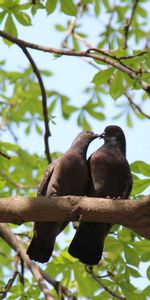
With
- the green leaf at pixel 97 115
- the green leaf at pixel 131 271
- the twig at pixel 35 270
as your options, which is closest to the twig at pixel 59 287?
the twig at pixel 35 270

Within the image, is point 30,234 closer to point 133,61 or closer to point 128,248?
point 128,248

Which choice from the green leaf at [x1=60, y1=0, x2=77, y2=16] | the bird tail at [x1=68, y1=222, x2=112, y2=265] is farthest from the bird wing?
the green leaf at [x1=60, y1=0, x2=77, y2=16]

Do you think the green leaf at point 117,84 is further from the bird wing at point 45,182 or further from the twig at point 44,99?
the bird wing at point 45,182

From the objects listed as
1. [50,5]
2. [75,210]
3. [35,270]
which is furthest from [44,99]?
[75,210]

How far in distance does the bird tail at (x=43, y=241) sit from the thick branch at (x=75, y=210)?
1002 mm

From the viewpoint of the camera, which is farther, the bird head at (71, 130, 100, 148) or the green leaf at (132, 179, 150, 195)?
the bird head at (71, 130, 100, 148)

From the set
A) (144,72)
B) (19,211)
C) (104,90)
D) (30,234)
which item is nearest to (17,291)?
(30,234)

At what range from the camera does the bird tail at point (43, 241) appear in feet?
16.1

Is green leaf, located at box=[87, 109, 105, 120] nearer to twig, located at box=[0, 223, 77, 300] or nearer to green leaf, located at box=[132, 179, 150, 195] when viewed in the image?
twig, located at box=[0, 223, 77, 300]

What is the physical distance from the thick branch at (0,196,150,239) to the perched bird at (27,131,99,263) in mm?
911

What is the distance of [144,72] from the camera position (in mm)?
5203

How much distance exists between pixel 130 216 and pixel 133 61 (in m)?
1.80

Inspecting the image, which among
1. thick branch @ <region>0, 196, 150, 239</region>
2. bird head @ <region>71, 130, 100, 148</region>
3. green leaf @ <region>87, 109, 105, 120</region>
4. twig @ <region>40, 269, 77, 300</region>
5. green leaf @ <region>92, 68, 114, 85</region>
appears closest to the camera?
thick branch @ <region>0, 196, 150, 239</region>

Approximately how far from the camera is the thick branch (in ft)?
12.5
